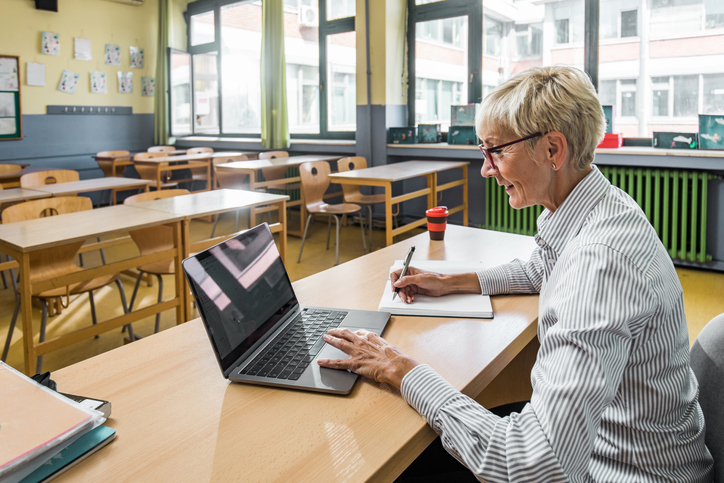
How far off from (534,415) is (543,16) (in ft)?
16.0

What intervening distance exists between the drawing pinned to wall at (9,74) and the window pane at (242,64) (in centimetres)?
246

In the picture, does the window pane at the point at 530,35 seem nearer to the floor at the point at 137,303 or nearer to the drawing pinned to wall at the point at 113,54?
the floor at the point at 137,303

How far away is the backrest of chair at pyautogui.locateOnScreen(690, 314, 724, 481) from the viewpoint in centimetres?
89

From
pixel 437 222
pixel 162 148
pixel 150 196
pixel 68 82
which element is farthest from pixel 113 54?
pixel 437 222

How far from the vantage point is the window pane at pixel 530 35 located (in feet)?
15.2

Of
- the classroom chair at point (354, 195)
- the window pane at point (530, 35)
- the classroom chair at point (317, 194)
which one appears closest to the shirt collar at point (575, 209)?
the classroom chair at point (317, 194)

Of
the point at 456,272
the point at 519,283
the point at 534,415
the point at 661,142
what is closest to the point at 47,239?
the point at 456,272

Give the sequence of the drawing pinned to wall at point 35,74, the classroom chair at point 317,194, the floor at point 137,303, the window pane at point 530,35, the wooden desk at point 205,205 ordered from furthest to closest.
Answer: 1. the drawing pinned to wall at point 35,74
2. the window pane at point 530,35
3. the classroom chair at point 317,194
4. the floor at point 137,303
5. the wooden desk at point 205,205

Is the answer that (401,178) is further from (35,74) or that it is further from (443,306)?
(35,74)

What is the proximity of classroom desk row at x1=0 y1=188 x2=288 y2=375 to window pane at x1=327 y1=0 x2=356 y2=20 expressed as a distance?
3.57 m

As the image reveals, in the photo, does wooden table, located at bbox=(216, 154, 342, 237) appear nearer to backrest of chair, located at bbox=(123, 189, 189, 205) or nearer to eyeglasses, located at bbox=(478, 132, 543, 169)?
backrest of chair, located at bbox=(123, 189, 189, 205)

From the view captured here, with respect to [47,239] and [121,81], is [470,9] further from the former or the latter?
[121,81]

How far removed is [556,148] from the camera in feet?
3.05

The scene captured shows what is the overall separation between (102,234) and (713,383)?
2.24 m
